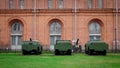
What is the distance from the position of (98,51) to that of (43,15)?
20862 mm

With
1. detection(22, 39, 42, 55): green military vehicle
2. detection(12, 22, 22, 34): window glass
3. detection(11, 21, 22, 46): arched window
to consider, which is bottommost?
detection(22, 39, 42, 55): green military vehicle

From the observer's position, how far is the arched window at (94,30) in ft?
199

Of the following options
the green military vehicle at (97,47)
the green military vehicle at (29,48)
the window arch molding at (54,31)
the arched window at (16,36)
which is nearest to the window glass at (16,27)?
the arched window at (16,36)

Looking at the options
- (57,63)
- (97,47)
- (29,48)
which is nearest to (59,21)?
(29,48)

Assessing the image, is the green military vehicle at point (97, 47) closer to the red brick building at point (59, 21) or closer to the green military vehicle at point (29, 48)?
the green military vehicle at point (29, 48)

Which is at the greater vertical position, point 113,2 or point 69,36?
point 113,2

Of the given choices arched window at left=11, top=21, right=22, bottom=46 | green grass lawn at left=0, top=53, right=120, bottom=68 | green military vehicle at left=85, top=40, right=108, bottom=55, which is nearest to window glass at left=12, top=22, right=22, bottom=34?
arched window at left=11, top=21, right=22, bottom=46

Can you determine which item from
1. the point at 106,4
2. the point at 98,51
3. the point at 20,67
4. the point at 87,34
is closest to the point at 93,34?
the point at 87,34

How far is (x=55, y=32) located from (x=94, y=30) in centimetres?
622

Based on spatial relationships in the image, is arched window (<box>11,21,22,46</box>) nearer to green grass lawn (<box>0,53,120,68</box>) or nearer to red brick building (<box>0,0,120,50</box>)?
red brick building (<box>0,0,120,50</box>)

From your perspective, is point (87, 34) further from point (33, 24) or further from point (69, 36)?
point (33, 24)

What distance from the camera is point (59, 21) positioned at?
2378 inches

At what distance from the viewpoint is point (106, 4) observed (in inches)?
2386

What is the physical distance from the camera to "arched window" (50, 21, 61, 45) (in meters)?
60.7
